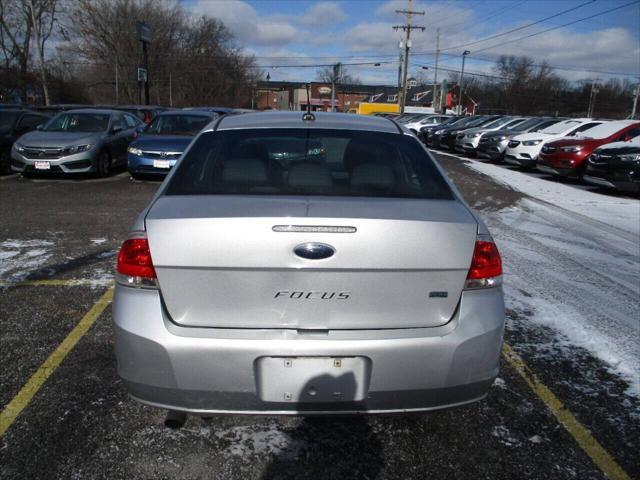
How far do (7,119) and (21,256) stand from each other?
891cm

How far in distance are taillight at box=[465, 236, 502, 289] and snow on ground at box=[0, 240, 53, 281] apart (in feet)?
14.1

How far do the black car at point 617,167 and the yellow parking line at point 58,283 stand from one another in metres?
10.0

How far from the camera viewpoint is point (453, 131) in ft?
70.2

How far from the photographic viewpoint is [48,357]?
3352 mm

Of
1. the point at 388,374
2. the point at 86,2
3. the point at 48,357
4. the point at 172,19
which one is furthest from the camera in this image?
the point at 172,19

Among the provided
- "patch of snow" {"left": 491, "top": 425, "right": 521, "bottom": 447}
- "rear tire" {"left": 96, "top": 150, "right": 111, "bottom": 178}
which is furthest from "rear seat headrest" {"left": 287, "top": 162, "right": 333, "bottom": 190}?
"rear tire" {"left": 96, "top": 150, "right": 111, "bottom": 178}

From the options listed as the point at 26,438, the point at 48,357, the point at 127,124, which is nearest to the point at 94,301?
the point at 48,357

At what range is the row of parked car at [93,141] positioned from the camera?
34.2 ft

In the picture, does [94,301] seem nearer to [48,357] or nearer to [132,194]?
[48,357]

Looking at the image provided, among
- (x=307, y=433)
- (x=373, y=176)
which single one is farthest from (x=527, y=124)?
(x=307, y=433)

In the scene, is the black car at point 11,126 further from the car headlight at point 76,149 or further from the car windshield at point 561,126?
the car windshield at point 561,126

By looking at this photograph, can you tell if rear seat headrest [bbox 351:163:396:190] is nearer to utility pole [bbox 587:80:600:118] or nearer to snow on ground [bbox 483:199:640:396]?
snow on ground [bbox 483:199:640:396]

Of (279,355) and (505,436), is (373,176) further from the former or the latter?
(505,436)

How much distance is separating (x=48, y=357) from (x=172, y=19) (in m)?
58.5
